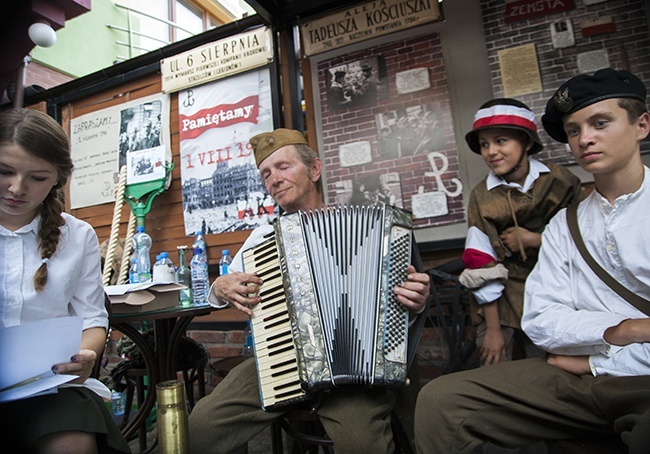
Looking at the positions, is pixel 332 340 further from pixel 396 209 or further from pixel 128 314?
pixel 128 314

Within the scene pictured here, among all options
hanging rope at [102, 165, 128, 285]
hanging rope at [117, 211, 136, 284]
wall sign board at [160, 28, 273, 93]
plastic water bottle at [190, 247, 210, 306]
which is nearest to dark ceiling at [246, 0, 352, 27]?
wall sign board at [160, 28, 273, 93]

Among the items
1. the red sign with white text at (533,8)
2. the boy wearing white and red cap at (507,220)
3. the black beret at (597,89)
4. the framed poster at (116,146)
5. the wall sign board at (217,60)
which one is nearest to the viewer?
the black beret at (597,89)

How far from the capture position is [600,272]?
1.27 m

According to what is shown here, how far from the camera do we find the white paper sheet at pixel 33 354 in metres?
0.96

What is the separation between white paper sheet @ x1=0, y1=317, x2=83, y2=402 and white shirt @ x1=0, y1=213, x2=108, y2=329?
22 centimetres

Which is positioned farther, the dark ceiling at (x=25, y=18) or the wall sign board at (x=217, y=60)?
the wall sign board at (x=217, y=60)

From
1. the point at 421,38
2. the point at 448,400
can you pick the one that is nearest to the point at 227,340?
the point at 448,400

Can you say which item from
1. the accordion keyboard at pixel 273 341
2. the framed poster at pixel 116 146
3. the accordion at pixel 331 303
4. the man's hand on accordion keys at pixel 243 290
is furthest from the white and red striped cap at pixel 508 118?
the framed poster at pixel 116 146

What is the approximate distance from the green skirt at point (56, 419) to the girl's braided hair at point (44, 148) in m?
0.34

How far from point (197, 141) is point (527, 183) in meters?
2.86

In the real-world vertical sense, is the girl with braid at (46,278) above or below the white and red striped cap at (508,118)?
below

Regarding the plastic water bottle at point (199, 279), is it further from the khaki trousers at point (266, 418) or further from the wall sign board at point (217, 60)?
the wall sign board at point (217, 60)

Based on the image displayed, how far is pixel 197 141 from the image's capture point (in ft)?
11.9

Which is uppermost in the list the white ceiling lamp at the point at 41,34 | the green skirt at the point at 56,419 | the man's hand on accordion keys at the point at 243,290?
the white ceiling lamp at the point at 41,34
